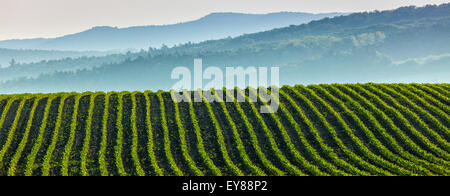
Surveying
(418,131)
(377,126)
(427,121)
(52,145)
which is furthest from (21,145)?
(427,121)

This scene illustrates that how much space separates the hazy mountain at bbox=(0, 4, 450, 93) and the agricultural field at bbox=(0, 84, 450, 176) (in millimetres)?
147511

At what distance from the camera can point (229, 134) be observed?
18.3 m

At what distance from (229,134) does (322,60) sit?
6465 inches

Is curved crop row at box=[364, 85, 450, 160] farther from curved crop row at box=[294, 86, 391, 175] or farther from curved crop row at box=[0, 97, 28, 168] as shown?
curved crop row at box=[0, 97, 28, 168]

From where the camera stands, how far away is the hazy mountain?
6526 inches

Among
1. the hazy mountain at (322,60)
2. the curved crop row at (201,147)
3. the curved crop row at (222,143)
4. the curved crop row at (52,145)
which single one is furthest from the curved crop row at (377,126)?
A: the hazy mountain at (322,60)

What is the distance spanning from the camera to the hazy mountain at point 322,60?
165750 mm

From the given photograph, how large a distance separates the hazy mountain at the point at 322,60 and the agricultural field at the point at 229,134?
148m

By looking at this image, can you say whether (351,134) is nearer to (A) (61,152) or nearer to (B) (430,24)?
(A) (61,152)

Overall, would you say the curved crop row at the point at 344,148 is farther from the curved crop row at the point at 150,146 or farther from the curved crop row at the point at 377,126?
the curved crop row at the point at 150,146

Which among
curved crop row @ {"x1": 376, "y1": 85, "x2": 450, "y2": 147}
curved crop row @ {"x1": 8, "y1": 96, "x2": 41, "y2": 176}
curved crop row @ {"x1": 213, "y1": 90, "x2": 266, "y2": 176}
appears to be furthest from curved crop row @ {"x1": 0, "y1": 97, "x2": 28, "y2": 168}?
curved crop row @ {"x1": 376, "y1": 85, "x2": 450, "y2": 147}

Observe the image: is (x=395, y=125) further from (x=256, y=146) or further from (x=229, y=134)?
(x=229, y=134)
